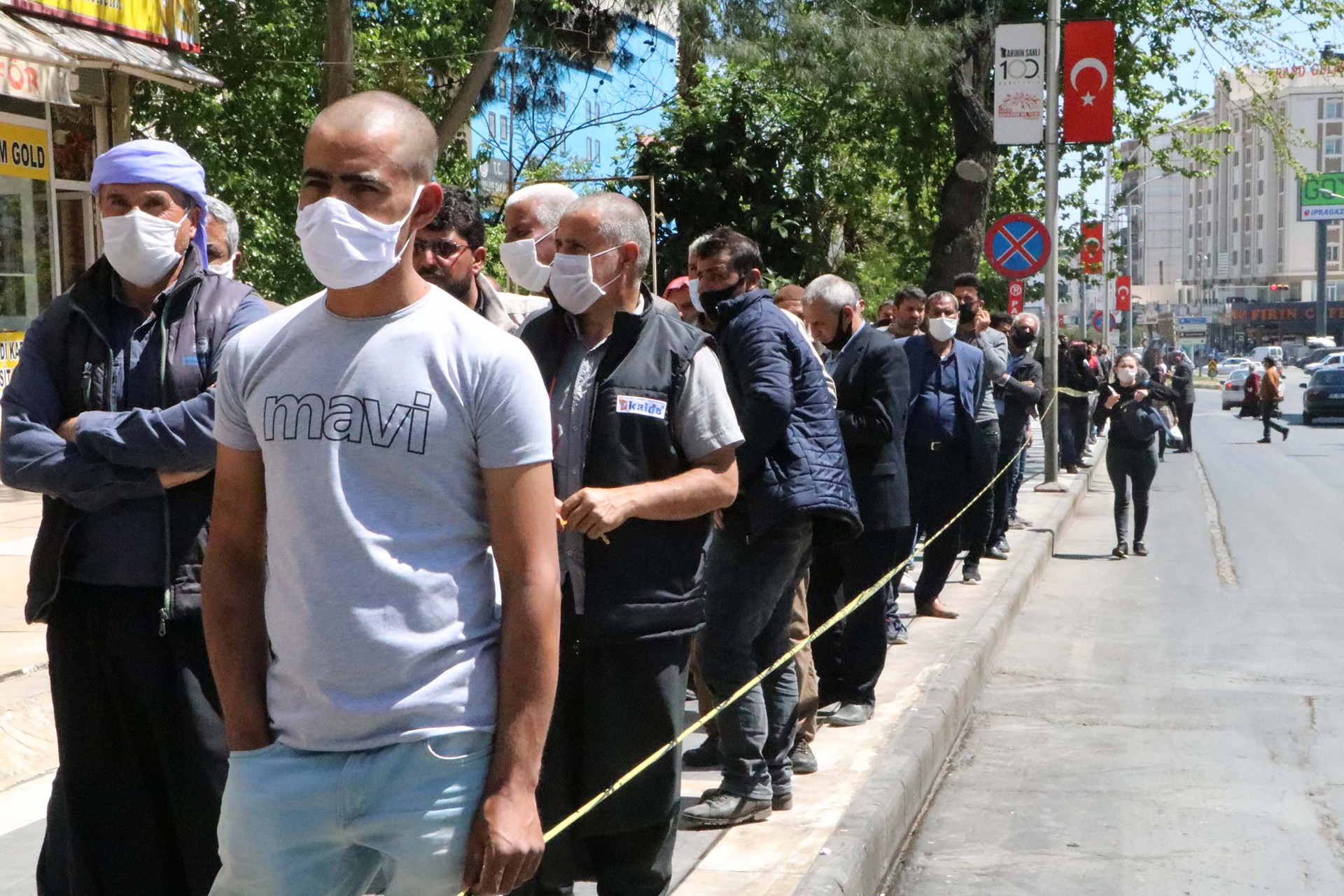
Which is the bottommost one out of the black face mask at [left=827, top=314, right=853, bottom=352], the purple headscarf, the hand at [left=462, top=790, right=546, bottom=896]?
the hand at [left=462, top=790, right=546, bottom=896]

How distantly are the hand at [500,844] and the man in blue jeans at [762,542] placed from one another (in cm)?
260

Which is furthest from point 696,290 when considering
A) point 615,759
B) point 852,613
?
point 615,759

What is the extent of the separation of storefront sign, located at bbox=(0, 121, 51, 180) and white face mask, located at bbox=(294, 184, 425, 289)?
11877mm

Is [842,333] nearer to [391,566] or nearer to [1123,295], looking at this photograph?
[391,566]

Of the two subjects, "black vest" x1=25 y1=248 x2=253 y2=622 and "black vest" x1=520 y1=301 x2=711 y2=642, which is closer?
"black vest" x1=25 y1=248 x2=253 y2=622

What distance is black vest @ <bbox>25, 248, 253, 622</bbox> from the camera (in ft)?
10.8

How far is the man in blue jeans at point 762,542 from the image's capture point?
4949 millimetres

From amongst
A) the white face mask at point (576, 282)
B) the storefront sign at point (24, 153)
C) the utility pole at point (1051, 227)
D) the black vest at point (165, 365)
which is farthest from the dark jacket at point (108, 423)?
the utility pole at point (1051, 227)

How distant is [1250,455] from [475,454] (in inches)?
1109

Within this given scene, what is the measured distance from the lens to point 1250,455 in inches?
1112

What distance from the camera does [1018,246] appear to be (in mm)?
16094

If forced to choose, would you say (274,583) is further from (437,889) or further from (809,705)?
(809,705)

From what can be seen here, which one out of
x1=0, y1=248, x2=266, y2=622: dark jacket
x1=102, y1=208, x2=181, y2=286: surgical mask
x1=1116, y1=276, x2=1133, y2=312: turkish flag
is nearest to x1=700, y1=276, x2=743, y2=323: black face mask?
x1=0, y1=248, x2=266, y2=622: dark jacket

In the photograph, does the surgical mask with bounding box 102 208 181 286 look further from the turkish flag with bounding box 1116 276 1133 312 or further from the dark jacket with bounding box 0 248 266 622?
the turkish flag with bounding box 1116 276 1133 312
